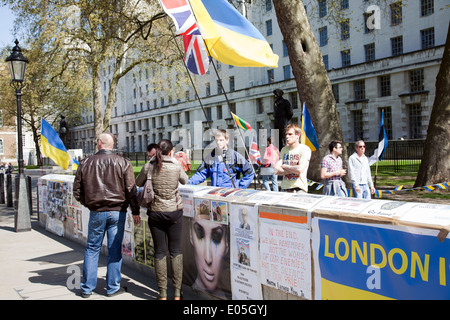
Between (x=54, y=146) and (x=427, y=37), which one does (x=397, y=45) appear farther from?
(x=54, y=146)

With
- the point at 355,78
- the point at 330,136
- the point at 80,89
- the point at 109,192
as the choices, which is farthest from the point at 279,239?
the point at 355,78

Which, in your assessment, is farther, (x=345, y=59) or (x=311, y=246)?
(x=345, y=59)

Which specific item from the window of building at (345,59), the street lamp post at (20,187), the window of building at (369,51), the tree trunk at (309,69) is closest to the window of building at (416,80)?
the window of building at (369,51)

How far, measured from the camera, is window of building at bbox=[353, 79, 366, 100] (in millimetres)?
44938

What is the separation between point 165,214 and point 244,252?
979mm

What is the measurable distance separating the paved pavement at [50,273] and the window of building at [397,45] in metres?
39.8

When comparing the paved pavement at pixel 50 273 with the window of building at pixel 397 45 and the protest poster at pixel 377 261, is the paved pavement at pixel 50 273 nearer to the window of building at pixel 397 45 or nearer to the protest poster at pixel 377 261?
the protest poster at pixel 377 261

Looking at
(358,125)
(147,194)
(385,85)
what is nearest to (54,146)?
(147,194)

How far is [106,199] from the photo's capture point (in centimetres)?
522

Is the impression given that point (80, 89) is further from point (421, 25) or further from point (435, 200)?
point (421, 25)

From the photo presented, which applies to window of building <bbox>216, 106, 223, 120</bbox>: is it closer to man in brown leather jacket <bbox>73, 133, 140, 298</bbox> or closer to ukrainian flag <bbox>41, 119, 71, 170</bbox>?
ukrainian flag <bbox>41, 119, 71, 170</bbox>

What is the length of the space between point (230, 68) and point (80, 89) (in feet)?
129

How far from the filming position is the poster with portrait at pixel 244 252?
4.34m

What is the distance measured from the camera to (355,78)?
1761 inches
